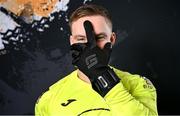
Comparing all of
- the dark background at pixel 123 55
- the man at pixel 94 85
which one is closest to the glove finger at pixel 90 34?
the man at pixel 94 85

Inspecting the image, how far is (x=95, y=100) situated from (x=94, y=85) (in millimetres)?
173

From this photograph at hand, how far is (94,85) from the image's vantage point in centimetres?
85

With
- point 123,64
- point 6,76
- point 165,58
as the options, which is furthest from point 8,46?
point 165,58

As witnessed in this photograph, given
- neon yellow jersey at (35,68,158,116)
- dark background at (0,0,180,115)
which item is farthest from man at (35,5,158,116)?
dark background at (0,0,180,115)

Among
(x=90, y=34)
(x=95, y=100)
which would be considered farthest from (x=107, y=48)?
(x=95, y=100)

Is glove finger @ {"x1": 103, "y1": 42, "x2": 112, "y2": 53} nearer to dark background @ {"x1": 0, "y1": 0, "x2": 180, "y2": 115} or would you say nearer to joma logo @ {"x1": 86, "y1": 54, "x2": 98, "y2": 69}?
joma logo @ {"x1": 86, "y1": 54, "x2": 98, "y2": 69}

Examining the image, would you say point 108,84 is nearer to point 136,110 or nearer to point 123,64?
point 136,110

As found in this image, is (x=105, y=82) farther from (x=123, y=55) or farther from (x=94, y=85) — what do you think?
(x=123, y=55)

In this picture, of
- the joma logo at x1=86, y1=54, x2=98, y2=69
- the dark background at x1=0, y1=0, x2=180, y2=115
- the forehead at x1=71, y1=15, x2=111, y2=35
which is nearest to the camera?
the joma logo at x1=86, y1=54, x2=98, y2=69

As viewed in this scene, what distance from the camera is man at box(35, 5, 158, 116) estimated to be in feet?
2.77

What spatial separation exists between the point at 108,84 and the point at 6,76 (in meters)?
0.66

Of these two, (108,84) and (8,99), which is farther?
(8,99)

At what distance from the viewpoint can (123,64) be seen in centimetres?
138

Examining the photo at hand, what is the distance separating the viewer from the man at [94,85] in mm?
846
